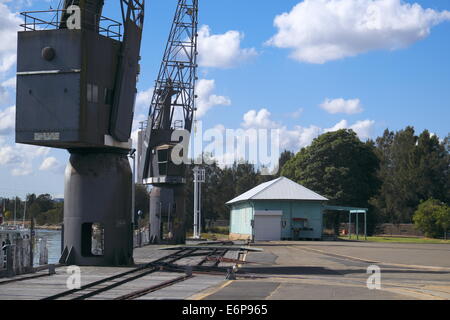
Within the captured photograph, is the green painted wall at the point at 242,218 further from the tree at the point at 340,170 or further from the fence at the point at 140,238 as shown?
the fence at the point at 140,238

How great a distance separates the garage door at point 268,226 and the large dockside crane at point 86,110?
127 ft

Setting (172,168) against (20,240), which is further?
(172,168)

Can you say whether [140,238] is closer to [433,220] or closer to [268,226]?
[268,226]

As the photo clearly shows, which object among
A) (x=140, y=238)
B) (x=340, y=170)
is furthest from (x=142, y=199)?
(x=140, y=238)

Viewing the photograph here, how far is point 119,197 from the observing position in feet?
83.5

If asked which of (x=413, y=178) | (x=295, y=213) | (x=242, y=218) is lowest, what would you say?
(x=242, y=218)

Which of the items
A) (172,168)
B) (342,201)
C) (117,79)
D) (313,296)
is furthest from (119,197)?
(342,201)

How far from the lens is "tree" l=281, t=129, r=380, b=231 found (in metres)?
84.1

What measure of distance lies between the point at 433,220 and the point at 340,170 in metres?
13.3

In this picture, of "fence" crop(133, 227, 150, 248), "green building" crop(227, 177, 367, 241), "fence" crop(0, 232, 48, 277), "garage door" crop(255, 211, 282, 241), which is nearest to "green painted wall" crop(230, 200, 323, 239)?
"green building" crop(227, 177, 367, 241)

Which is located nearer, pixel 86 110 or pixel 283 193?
pixel 86 110

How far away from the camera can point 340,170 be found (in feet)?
276
